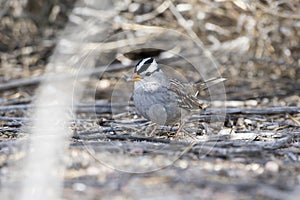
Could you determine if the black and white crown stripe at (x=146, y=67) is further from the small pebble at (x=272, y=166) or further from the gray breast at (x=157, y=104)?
the small pebble at (x=272, y=166)

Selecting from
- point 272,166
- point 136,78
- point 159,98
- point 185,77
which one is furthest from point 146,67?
point 185,77

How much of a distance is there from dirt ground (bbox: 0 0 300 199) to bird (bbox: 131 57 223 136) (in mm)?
169

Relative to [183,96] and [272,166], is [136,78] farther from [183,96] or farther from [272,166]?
[272,166]

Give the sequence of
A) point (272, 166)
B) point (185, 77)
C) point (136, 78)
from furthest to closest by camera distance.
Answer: point (185, 77), point (136, 78), point (272, 166)

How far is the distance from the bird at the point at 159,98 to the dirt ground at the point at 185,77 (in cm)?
17

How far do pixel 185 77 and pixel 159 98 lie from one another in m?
1.95

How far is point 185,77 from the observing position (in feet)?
19.6

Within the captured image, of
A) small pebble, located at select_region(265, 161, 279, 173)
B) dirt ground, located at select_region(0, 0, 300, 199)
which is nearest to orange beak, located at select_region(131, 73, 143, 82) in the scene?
dirt ground, located at select_region(0, 0, 300, 199)

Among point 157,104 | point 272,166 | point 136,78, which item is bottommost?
point 272,166

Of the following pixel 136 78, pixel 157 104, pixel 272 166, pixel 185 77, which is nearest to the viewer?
pixel 272 166

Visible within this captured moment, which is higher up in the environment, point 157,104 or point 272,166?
point 157,104

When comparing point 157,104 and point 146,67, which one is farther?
point 146,67

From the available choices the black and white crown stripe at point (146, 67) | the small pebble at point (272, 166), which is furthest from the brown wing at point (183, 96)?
the small pebble at point (272, 166)

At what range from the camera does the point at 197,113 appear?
466 centimetres
